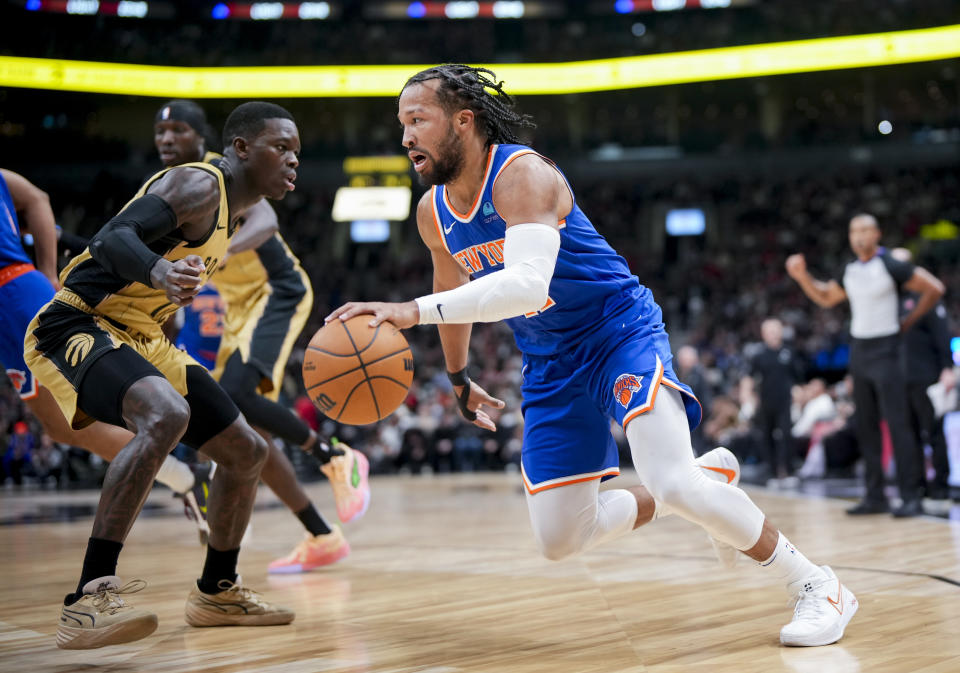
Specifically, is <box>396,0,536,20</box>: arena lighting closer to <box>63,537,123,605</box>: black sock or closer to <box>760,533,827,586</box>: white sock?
<box>760,533,827,586</box>: white sock

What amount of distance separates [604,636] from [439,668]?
69 cm

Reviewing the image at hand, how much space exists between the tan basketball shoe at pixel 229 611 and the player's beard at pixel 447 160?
5.47ft

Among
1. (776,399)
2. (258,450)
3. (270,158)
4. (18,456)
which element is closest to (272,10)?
(18,456)

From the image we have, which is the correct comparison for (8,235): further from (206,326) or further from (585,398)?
(585,398)

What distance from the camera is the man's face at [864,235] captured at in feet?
23.3

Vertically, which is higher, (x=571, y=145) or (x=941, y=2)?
(x=941, y=2)

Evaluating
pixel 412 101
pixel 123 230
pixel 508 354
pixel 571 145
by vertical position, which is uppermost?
pixel 571 145

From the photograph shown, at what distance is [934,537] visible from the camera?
5.62m

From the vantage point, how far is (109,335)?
3.23 meters

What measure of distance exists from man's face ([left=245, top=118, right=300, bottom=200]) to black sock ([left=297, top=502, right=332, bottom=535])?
1.92 m

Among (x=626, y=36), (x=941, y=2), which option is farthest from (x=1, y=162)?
(x=941, y=2)

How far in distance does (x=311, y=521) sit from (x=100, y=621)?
2.13 meters

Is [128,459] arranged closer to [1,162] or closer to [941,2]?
[1,162]

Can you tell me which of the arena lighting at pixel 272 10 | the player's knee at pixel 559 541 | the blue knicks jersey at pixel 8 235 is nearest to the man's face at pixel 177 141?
the blue knicks jersey at pixel 8 235
